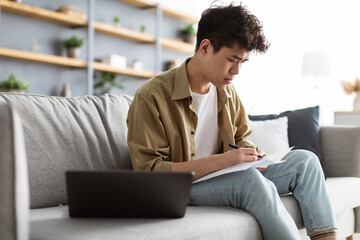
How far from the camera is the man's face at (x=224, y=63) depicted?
67.0 inches

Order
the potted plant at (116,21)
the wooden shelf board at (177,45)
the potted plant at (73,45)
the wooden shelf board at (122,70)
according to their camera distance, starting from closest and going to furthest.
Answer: the potted plant at (73,45) → the wooden shelf board at (122,70) → the potted plant at (116,21) → the wooden shelf board at (177,45)

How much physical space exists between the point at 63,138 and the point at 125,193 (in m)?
0.56

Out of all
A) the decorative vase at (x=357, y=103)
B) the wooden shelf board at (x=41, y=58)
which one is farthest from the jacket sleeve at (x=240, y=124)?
the wooden shelf board at (x=41, y=58)

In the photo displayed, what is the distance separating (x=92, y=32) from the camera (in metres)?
4.55

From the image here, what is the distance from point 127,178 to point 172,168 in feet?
1.29

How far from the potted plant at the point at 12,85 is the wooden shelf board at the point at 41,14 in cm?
58

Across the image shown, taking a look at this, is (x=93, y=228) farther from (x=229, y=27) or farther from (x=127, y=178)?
(x=229, y=27)

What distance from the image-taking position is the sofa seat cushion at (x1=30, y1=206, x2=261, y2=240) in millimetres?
1105

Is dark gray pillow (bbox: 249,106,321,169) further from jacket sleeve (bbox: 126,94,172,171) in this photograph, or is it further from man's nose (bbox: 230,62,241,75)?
jacket sleeve (bbox: 126,94,172,171)

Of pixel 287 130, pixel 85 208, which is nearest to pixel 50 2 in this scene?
pixel 287 130

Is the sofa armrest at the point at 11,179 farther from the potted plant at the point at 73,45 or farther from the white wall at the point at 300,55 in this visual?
the white wall at the point at 300,55

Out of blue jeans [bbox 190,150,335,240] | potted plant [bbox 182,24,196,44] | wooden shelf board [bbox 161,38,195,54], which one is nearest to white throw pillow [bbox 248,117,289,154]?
blue jeans [bbox 190,150,335,240]

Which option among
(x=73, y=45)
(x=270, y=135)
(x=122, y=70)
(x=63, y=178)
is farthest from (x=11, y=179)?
(x=122, y=70)

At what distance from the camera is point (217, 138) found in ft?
6.18
